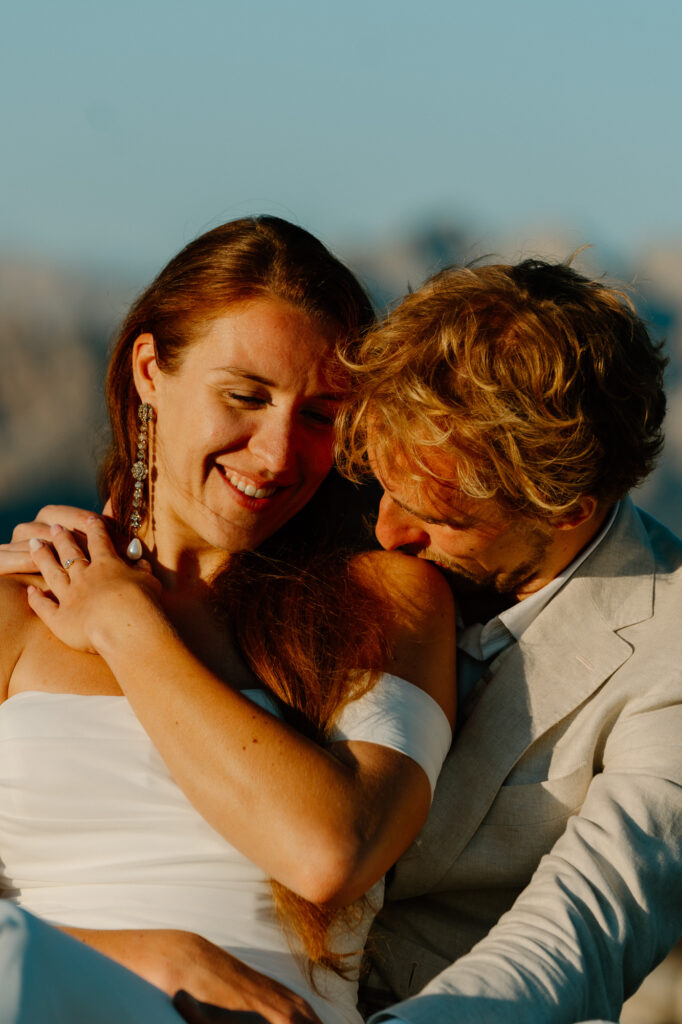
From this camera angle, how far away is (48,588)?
2.98 m

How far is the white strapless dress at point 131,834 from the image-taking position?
2.54m

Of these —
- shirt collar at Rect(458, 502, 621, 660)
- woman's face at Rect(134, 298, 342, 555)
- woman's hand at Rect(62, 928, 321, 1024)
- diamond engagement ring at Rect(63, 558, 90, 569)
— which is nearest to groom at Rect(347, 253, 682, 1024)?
shirt collar at Rect(458, 502, 621, 660)

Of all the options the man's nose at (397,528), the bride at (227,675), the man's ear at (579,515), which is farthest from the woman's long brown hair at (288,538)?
the man's ear at (579,515)

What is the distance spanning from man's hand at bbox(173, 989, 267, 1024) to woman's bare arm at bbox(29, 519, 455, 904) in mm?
257

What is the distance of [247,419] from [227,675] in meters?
0.62

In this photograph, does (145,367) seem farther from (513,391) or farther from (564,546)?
(564,546)

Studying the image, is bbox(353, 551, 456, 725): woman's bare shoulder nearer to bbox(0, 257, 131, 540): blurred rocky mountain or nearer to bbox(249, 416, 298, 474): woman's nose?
bbox(249, 416, 298, 474): woman's nose

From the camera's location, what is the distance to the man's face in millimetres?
2865

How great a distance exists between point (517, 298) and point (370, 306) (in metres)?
0.45

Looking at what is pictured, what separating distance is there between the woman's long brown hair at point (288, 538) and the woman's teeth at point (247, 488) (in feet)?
0.66

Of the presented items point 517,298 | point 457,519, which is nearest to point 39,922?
point 457,519

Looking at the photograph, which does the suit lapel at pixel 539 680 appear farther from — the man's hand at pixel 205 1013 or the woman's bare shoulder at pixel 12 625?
the woman's bare shoulder at pixel 12 625

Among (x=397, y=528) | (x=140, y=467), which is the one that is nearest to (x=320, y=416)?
(x=397, y=528)

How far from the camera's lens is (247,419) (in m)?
2.88
